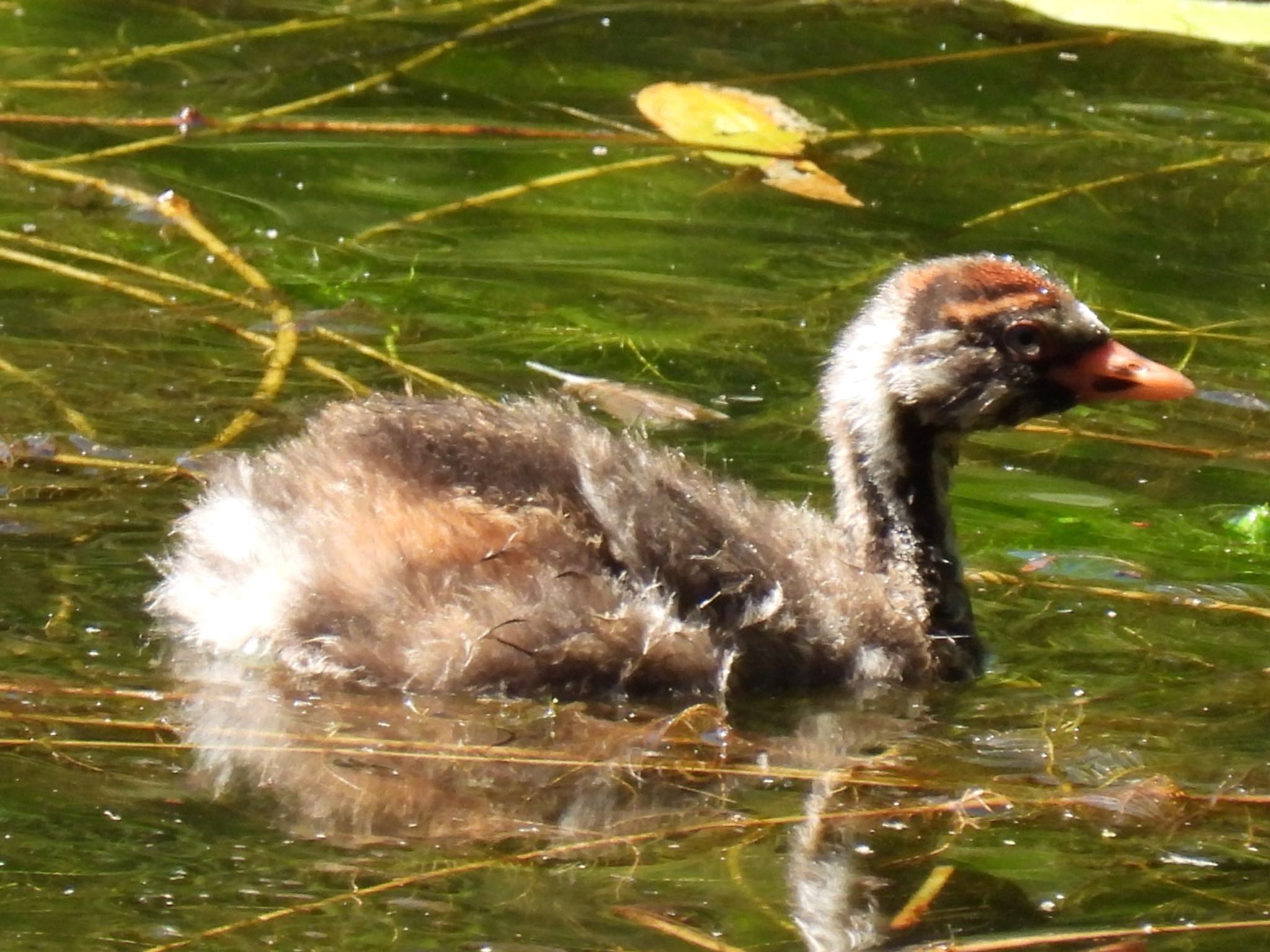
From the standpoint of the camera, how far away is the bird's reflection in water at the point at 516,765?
456 centimetres

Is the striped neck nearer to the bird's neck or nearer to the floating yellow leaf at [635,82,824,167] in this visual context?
the bird's neck

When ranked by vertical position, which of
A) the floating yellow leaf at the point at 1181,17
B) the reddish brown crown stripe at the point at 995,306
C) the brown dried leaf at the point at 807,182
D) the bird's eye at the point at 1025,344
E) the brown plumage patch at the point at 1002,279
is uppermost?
the floating yellow leaf at the point at 1181,17

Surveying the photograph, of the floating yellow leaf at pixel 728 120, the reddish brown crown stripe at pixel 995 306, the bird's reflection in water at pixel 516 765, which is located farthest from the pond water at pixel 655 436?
the reddish brown crown stripe at pixel 995 306

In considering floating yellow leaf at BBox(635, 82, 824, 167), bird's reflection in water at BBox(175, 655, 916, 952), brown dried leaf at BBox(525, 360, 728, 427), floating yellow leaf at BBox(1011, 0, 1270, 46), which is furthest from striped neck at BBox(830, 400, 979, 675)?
floating yellow leaf at BBox(1011, 0, 1270, 46)

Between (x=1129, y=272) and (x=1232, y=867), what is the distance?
4.13m

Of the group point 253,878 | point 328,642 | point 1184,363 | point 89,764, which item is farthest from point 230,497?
point 1184,363

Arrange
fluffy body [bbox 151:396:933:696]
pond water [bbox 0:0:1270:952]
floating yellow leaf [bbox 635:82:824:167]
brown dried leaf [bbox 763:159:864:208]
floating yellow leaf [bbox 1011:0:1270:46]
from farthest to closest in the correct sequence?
floating yellow leaf [bbox 1011:0:1270:46] < floating yellow leaf [bbox 635:82:824:167] < brown dried leaf [bbox 763:159:864:208] < fluffy body [bbox 151:396:933:696] < pond water [bbox 0:0:1270:952]

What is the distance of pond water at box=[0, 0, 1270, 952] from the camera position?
4.40 m

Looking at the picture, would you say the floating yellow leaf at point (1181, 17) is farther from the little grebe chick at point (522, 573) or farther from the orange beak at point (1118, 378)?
the little grebe chick at point (522, 573)

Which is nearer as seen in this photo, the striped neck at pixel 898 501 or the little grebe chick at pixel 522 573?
the little grebe chick at pixel 522 573

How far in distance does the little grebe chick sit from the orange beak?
57 cm

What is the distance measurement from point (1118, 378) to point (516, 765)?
196 cm

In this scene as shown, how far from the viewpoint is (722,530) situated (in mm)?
5609

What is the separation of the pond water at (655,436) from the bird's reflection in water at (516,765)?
14mm
